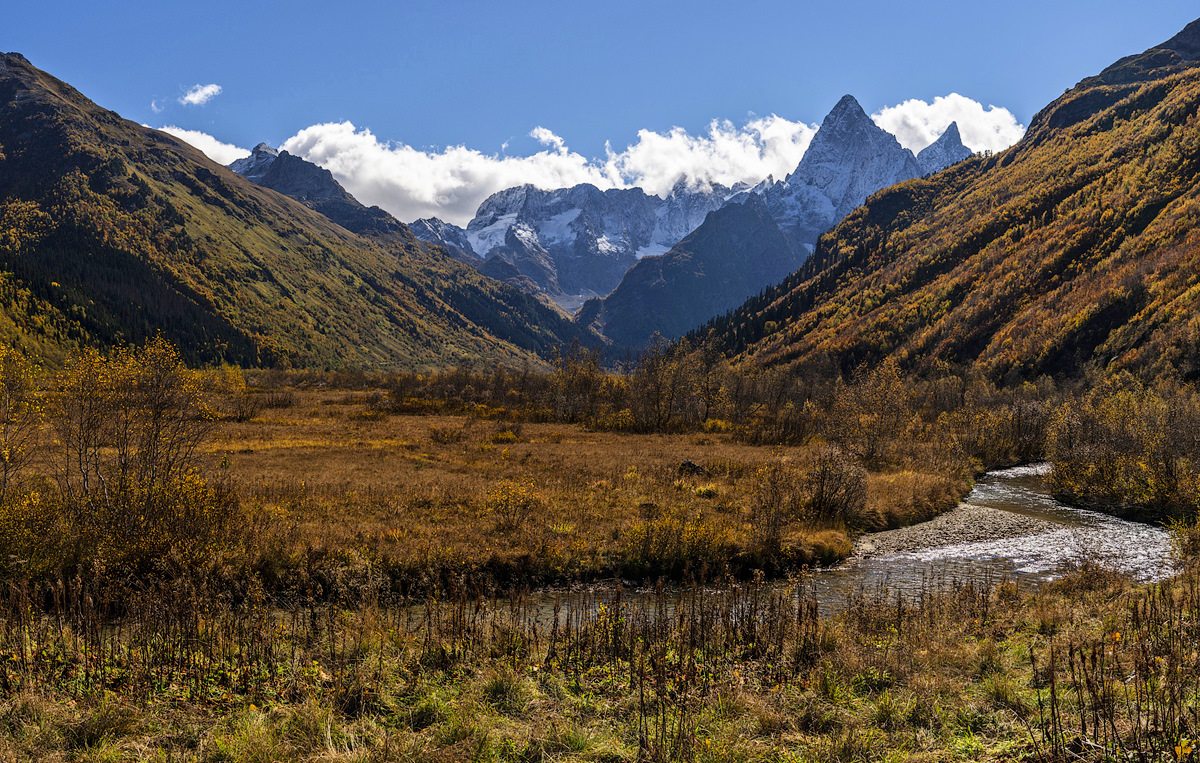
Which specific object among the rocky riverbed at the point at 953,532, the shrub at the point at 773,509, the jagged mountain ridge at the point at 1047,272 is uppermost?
the jagged mountain ridge at the point at 1047,272

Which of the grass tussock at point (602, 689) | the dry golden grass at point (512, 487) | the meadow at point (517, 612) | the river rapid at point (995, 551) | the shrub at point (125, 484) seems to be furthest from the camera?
the dry golden grass at point (512, 487)

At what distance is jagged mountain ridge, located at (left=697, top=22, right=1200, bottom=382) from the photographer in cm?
7825

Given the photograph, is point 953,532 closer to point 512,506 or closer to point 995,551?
point 995,551

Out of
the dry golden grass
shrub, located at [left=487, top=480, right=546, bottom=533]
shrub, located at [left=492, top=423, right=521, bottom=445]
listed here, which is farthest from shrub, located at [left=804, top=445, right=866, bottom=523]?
shrub, located at [left=492, top=423, right=521, bottom=445]

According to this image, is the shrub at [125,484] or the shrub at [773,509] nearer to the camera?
the shrub at [125,484]

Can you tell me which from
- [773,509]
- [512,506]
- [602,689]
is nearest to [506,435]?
[512,506]

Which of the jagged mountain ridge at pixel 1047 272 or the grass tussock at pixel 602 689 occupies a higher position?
the jagged mountain ridge at pixel 1047 272

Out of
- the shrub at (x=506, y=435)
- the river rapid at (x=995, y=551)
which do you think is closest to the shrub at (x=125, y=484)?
the river rapid at (x=995, y=551)

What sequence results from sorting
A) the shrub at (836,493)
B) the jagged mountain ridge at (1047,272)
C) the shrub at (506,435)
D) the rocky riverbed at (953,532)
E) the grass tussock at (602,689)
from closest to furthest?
the grass tussock at (602,689), the rocky riverbed at (953,532), the shrub at (836,493), the shrub at (506,435), the jagged mountain ridge at (1047,272)

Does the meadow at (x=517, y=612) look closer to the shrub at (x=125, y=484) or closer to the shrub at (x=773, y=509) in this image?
the shrub at (x=125, y=484)

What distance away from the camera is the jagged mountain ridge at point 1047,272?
257 feet

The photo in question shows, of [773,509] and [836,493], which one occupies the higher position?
[836,493]

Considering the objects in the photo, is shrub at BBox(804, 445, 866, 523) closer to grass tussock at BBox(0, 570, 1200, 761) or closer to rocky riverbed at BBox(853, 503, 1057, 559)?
rocky riverbed at BBox(853, 503, 1057, 559)

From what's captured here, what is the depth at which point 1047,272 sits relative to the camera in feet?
349
